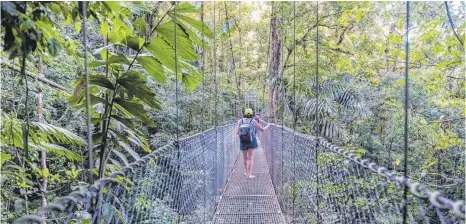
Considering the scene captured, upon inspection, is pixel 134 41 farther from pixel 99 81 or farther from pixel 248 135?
pixel 248 135

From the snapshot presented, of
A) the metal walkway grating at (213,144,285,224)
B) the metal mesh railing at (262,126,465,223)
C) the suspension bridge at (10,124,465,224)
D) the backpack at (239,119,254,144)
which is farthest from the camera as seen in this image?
the backpack at (239,119,254,144)

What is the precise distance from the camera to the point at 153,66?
1.27m

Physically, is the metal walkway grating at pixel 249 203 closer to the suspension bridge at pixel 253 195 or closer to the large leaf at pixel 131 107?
the suspension bridge at pixel 253 195

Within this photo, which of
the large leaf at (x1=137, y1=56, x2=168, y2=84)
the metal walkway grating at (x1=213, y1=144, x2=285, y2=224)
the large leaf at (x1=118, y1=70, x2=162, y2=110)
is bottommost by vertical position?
the metal walkway grating at (x1=213, y1=144, x2=285, y2=224)

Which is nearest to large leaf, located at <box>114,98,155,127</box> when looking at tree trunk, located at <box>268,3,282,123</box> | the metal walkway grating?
the metal walkway grating

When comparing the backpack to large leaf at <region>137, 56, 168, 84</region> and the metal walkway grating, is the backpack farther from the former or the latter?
large leaf at <region>137, 56, 168, 84</region>

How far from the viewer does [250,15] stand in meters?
10.0

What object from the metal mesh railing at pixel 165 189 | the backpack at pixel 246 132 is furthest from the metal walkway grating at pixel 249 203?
the backpack at pixel 246 132

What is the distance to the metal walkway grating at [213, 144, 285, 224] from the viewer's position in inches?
108

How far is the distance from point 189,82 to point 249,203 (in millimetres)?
1931

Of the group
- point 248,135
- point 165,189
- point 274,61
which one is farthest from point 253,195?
point 274,61

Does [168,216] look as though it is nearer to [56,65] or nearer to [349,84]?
[56,65]

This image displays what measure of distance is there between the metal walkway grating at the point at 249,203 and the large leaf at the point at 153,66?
179 centimetres

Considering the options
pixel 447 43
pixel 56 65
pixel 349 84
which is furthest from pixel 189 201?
pixel 349 84
